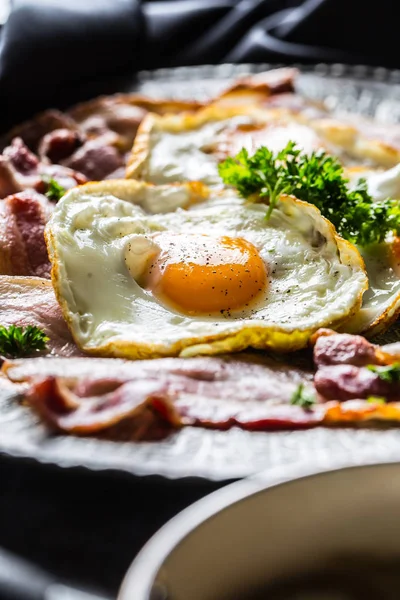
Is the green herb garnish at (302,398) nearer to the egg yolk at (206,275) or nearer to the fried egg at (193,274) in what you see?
the fried egg at (193,274)

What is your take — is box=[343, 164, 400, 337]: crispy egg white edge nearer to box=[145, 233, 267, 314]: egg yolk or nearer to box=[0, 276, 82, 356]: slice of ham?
box=[145, 233, 267, 314]: egg yolk

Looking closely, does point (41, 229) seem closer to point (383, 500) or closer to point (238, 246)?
point (238, 246)

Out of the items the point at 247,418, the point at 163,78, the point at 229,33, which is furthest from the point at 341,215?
the point at 229,33

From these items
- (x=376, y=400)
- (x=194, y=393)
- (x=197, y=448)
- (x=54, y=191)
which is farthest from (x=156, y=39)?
(x=197, y=448)

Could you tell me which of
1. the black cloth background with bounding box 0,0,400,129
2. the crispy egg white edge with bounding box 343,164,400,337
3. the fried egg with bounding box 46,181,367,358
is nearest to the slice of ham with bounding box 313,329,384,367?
the fried egg with bounding box 46,181,367,358

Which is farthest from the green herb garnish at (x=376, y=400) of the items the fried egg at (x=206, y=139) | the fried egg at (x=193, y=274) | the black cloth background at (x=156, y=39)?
the black cloth background at (x=156, y=39)
